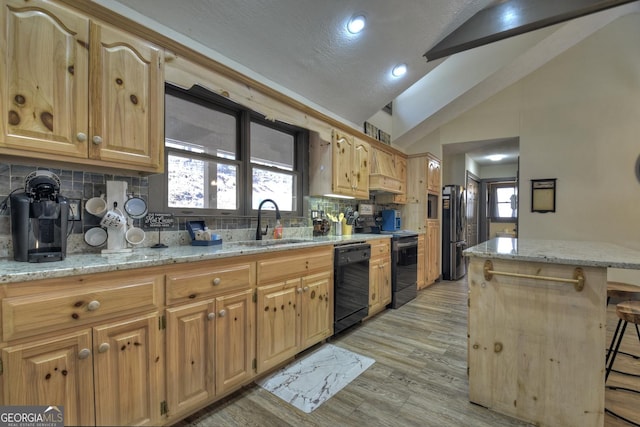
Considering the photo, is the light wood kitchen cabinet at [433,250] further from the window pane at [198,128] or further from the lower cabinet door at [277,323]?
the window pane at [198,128]

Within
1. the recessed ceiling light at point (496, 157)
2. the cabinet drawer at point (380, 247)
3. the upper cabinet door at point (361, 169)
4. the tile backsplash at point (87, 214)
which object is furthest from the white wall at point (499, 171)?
the tile backsplash at point (87, 214)

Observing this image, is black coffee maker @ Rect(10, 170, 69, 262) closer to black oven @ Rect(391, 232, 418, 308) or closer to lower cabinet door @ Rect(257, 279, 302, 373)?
lower cabinet door @ Rect(257, 279, 302, 373)

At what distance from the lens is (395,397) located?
5.66ft

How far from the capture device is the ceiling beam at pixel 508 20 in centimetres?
259

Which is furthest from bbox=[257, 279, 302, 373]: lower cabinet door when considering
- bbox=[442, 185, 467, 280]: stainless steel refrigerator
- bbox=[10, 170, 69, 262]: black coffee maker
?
bbox=[442, 185, 467, 280]: stainless steel refrigerator

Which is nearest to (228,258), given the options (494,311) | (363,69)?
(494,311)

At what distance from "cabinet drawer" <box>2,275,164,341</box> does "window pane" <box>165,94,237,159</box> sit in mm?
1138

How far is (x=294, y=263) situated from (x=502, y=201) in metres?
7.18

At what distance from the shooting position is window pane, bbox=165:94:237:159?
2025mm

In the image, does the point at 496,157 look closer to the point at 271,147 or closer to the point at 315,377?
the point at 271,147

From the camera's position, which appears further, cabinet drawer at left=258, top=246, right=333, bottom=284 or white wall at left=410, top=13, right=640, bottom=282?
white wall at left=410, top=13, right=640, bottom=282

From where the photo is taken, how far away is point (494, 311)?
162 cm

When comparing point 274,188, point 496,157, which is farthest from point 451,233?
point 274,188

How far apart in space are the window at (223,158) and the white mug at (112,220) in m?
0.36
